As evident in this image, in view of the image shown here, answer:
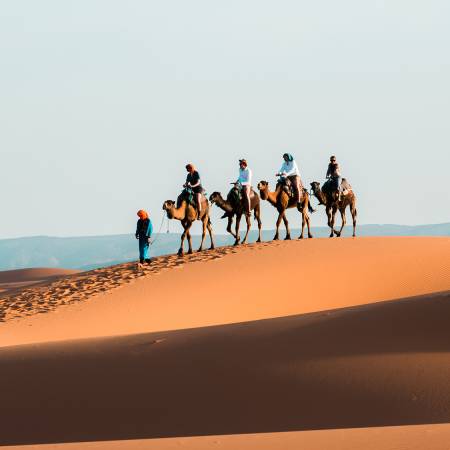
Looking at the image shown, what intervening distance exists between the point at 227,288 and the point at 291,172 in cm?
441

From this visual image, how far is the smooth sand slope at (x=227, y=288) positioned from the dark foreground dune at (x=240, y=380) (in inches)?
333

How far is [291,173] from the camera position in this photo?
29.7m

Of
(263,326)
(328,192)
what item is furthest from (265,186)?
(263,326)

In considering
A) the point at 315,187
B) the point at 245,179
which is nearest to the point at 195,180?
the point at 245,179

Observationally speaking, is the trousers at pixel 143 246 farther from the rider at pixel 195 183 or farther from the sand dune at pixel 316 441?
the sand dune at pixel 316 441

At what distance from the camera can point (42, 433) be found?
38.3 ft

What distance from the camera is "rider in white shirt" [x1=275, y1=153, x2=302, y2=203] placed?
2933cm

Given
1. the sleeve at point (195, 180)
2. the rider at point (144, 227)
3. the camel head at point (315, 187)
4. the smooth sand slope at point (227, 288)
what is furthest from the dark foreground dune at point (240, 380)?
the camel head at point (315, 187)

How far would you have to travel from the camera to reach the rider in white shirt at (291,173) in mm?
29328

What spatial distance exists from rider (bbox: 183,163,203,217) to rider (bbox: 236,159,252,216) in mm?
1140

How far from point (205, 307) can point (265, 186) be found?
5.60m

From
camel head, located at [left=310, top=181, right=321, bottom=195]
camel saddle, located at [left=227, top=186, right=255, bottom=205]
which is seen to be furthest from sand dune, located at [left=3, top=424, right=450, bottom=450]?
camel head, located at [left=310, top=181, right=321, bottom=195]

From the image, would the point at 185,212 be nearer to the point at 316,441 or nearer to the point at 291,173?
the point at 291,173

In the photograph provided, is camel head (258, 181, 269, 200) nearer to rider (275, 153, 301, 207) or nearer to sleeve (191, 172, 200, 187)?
rider (275, 153, 301, 207)
